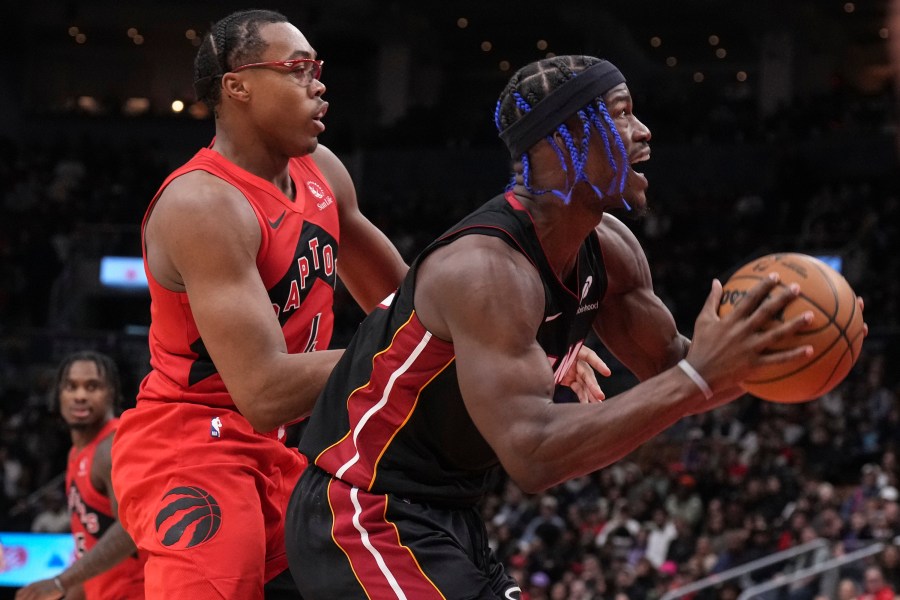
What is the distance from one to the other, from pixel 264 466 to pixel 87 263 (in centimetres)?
1766

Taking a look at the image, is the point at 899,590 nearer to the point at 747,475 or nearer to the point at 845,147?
the point at 747,475

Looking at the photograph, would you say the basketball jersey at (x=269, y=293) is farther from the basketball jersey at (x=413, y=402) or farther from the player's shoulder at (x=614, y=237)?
the player's shoulder at (x=614, y=237)

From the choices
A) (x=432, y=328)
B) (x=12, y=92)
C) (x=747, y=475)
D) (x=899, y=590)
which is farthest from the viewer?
(x=12, y=92)

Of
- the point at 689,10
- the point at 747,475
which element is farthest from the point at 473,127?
the point at 747,475

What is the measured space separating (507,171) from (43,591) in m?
19.2

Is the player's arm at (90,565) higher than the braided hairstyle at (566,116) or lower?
lower

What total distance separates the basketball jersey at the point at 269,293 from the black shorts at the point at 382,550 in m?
0.74

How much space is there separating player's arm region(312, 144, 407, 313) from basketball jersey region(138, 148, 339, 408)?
314mm

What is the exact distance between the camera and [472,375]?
288 cm

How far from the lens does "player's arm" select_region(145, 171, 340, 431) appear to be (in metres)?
3.55

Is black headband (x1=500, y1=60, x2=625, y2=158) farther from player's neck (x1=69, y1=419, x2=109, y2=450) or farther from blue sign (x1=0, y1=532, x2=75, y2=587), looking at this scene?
blue sign (x1=0, y1=532, x2=75, y2=587)

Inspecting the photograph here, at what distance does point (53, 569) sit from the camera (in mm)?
12211

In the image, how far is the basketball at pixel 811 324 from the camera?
2.74m

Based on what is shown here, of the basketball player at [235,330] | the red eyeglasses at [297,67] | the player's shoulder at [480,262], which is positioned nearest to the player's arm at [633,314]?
the basketball player at [235,330]
